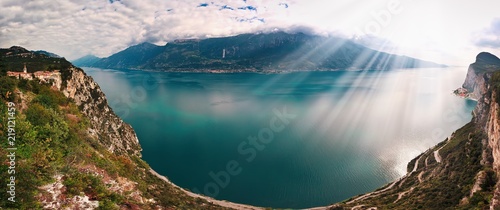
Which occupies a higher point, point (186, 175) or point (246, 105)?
point (246, 105)

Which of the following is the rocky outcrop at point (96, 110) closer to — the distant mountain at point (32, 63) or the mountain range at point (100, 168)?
the mountain range at point (100, 168)

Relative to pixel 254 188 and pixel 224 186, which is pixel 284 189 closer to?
pixel 254 188

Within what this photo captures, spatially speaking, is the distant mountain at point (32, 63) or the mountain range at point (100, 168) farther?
the distant mountain at point (32, 63)

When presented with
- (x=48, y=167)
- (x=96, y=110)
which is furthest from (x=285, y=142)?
(x=48, y=167)

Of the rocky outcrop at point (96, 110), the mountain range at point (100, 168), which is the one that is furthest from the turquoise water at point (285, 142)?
the rocky outcrop at point (96, 110)

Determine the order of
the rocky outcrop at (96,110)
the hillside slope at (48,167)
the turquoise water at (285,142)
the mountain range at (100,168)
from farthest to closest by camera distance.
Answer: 1. the rocky outcrop at (96,110)
2. the turquoise water at (285,142)
3. the mountain range at (100,168)
4. the hillside slope at (48,167)

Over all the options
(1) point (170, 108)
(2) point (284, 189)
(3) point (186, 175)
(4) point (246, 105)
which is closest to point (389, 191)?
(2) point (284, 189)

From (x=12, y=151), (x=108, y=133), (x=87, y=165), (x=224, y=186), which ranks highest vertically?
(x=12, y=151)
